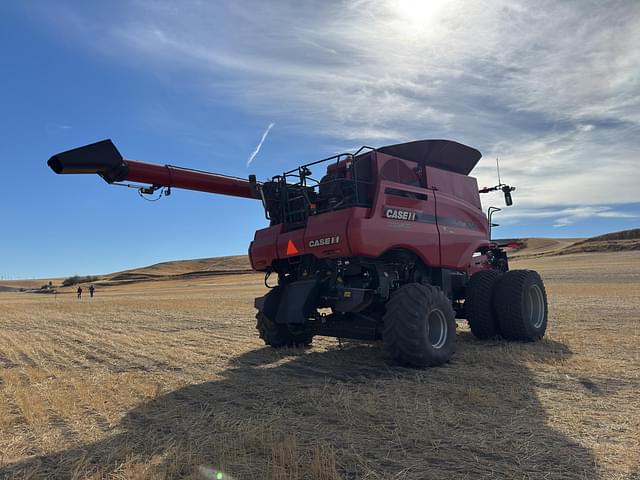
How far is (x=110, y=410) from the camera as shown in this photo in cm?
533

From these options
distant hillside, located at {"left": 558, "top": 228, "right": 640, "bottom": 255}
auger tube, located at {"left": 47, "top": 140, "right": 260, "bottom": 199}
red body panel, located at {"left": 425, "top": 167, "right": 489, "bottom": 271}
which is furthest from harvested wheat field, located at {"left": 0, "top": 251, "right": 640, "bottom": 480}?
distant hillside, located at {"left": 558, "top": 228, "right": 640, "bottom": 255}

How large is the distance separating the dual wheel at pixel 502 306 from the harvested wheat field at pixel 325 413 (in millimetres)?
300

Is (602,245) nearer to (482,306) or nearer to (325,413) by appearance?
(482,306)

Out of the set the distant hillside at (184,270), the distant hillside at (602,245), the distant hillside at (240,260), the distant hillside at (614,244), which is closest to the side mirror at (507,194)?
the distant hillside at (602,245)

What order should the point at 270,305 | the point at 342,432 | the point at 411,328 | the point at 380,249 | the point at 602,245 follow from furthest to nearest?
the point at 602,245 < the point at 270,305 < the point at 380,249 < the point at 411,328 < the point at 342,432

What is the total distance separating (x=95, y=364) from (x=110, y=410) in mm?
3244

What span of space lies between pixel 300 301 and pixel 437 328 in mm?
2072

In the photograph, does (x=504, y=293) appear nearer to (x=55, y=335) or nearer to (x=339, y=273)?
(x=339, y=273)

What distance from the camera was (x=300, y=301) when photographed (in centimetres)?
759

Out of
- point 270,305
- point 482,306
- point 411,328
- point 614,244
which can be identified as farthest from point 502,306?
point 614,244

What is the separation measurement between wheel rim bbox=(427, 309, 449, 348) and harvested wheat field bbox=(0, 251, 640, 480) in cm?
46

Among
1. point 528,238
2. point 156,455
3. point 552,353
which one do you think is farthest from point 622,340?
point 528,238

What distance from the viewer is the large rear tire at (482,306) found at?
9.15 metres

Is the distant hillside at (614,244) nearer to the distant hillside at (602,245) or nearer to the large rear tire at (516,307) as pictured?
the distant hillside at (602,245)
